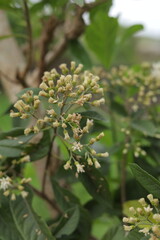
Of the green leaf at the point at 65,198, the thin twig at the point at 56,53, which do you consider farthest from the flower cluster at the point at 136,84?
the green leaf at the point at 65,198

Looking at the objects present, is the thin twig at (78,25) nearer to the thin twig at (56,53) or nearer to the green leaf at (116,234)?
the thin twig at (56,53)

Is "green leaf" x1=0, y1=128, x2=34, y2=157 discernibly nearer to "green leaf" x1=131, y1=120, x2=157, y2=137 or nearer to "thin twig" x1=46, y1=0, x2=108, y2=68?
"green leaf" x1=131, y1=120, x2=157, y2=137

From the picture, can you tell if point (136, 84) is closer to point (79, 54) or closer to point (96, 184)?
point (79, 54)

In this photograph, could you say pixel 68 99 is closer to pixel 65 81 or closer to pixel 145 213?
pixel 65 81

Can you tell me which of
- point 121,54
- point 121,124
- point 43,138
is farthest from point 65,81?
point 121,54

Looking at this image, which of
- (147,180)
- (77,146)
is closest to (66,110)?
(77,146)

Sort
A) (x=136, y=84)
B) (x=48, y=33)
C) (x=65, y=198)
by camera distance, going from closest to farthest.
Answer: (x=65, y=198), (x=136, y=84), (x=48, y=33)
